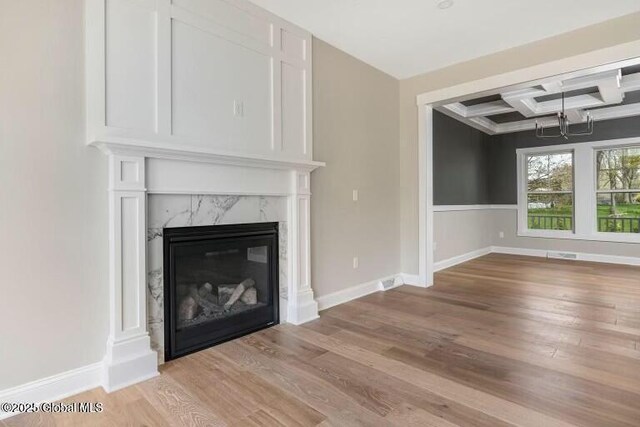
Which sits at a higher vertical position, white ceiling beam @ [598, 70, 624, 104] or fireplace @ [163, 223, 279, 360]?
white ceiling beam @ [598, 70, 624, 104]

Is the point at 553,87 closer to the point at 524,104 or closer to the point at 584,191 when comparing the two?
the point at 524,104

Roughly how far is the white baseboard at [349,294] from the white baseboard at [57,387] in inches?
72.9

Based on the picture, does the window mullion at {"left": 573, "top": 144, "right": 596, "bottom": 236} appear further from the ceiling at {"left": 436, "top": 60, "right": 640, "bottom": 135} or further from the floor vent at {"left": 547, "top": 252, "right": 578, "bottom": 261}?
the ceiling at {"left": 436, "top": 60, "right": 640, "bottom": 135}

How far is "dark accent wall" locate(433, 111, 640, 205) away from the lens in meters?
5.49

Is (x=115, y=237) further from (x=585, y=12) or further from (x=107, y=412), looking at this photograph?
(x=585, y=12)

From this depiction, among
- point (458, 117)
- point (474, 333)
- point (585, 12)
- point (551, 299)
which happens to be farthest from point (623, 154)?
point (474, 333)

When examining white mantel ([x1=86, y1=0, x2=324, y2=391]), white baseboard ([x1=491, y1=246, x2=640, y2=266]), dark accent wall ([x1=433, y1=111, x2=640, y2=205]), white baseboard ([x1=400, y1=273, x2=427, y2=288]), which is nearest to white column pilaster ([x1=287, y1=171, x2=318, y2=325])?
white mantel ([x1=86, y1=0, x2=324, y2=391])

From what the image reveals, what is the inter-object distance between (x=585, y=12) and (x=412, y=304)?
2853 millimetres

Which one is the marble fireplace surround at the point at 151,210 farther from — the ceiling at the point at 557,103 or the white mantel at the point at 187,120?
the ceiling at the point at 557,103

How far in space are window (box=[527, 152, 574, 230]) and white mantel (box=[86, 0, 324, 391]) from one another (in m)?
5.52

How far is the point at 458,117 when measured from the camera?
5762mm

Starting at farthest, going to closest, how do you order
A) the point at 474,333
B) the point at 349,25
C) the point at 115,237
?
the point at 349,25 < the point at 474,333 < the point at 115,237

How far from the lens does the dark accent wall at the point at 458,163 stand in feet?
17.7

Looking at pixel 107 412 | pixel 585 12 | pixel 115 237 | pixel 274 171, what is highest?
pixel 585 12
